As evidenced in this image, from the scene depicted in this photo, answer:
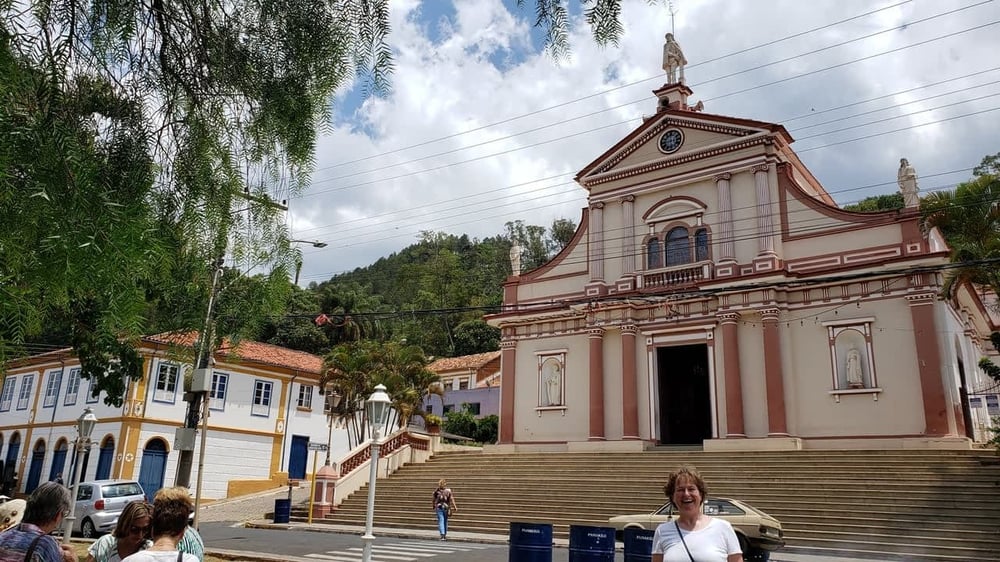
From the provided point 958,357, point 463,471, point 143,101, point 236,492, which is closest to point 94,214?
point 143,101

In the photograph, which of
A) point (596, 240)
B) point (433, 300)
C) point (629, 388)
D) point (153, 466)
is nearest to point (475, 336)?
point (433, 300)

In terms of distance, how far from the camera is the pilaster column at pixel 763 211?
2544cm

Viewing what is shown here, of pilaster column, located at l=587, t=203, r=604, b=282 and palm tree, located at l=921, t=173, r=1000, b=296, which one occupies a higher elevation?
pilaster column, located at l=587, t=203, r=604, b=282

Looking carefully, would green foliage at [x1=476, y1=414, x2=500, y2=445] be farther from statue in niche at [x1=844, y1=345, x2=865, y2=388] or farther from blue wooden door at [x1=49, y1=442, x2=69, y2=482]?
statue in niche at [x1=844, y1=345, x2=865, y2=388]

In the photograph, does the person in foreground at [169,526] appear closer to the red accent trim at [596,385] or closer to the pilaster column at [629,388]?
the pilaster column at [629,388]

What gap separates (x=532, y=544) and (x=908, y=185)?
19.2 m

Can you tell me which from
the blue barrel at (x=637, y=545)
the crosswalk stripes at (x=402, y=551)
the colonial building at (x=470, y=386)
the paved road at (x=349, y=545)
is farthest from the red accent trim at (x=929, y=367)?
the colonial building at (x=470, y=386)

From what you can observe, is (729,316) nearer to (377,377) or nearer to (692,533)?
(377,377)

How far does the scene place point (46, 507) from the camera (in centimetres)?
434

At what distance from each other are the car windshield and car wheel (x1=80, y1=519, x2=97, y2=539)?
79cm

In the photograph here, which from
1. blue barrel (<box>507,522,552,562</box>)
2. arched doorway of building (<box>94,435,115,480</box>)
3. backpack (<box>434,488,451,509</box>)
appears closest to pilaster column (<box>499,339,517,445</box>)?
backpack (<box>434,488,451,509</box>)

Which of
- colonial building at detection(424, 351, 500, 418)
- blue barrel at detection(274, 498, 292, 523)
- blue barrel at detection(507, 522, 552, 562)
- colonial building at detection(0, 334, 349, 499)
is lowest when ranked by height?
blue barrel at detection(274, 498, 292, 523)

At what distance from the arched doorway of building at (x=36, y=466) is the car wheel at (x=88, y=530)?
16.7 metres

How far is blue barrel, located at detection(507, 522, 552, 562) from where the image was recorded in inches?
423
